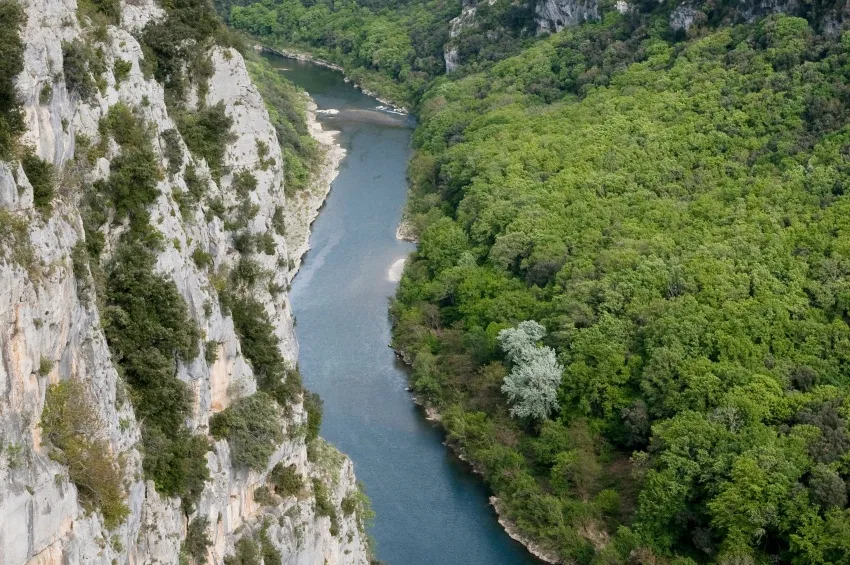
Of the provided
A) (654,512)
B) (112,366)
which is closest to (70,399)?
(112,366)

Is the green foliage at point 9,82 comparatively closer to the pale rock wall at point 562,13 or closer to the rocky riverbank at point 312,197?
the rocky riverbank at point 312,197

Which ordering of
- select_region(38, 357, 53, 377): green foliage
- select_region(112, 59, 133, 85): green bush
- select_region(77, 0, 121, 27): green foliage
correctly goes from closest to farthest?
select_region(38, 357, 53, 377): green foliage
select_region(112, 59, 133, 85): green bush
select_region(77, 0, 121, 27): green foliage

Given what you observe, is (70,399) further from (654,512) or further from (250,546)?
(654,512)

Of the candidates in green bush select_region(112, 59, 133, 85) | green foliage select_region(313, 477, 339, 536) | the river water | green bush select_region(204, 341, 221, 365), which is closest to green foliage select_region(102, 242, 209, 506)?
green bush select_region(204, 341, 221, 365)

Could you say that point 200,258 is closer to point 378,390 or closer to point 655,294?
point 378,390

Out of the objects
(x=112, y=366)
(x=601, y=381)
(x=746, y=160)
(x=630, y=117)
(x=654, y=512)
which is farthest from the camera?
(x=630, y=117)

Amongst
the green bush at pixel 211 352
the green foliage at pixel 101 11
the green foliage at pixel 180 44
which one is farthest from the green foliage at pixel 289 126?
the green bush at pixel 211 352

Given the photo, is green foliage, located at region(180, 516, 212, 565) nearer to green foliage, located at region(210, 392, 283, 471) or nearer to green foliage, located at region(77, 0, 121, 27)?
green foliage, located at region(210, 392, 283, 471)
